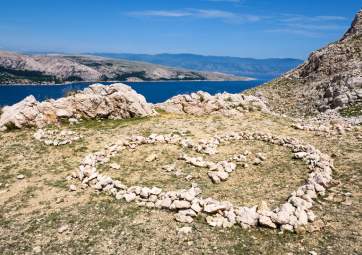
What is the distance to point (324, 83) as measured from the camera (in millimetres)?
65438

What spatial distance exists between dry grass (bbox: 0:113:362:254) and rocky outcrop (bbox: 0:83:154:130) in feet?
7.05

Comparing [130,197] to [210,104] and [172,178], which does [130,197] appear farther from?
[210,104]

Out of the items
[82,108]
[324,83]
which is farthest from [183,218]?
[324,83]

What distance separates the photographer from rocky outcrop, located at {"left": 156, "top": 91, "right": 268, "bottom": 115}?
43.0 meters

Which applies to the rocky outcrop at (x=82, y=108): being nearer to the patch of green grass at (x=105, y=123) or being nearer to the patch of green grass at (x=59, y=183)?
the patch of green grass at (x=105, y=123)

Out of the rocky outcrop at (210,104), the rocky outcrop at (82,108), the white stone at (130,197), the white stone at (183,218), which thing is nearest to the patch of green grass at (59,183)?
the white stone at (130,197)

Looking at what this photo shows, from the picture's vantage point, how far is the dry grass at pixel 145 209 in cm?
1744

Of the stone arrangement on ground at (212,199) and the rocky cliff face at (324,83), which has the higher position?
the rocky cliff face at (324,83)

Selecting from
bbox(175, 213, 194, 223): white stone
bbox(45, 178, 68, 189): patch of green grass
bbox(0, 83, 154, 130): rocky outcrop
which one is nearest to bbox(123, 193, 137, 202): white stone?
bbox(175, 213, 194, 223): white stone

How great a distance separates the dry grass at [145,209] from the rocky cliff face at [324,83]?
2494cm

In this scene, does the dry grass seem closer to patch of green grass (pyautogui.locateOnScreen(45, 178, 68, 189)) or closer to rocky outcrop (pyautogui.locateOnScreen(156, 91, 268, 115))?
patch of green grass (pyautogui.locateOnScreen(45, 178, 68, 189))

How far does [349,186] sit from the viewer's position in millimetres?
22344

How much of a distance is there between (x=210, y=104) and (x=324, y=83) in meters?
30.4

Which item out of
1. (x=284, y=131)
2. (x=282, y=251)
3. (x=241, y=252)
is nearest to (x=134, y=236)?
(x=241, y=252)
